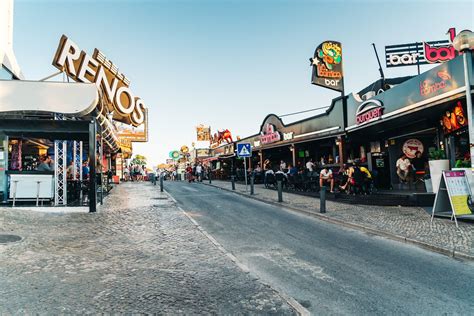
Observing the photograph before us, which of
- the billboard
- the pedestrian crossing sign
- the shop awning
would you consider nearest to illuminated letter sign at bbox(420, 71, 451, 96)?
the pedestrian crossing sign

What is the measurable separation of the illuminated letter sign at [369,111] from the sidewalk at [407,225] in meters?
4.44

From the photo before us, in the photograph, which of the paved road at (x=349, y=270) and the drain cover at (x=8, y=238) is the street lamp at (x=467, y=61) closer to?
the paved road at (x=349, y=270)

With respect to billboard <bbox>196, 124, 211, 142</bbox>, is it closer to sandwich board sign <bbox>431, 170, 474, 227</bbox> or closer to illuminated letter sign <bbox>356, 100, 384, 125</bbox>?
illuminated letter sign <bbox>356, 100, 384, 125</bbox>

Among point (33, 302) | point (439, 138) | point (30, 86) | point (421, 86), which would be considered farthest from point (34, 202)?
point (439, 138)

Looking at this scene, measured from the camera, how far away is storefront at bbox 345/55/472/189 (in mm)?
10227

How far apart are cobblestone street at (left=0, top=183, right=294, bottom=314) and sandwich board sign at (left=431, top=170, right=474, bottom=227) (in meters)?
6.30

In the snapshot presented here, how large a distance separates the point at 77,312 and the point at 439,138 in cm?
1444

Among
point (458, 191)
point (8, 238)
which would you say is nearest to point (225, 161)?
point (458, 191)

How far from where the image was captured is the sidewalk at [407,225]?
623 cm

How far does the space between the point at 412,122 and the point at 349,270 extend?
38.1 ft

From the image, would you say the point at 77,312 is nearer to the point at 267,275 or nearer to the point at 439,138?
the point at 267,275

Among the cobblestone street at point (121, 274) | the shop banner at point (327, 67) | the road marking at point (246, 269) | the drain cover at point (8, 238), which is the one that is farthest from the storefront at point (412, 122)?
the drain cover at point (8, 238)

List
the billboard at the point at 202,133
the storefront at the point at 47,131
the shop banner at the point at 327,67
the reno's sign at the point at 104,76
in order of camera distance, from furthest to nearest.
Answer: the billboard at the point at 202,133 < the shop banner at the point at 327,67 < the reno's sign at the point at 104,76 < the storefront at the point at 47,131

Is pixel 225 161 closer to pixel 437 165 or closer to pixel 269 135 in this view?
pixel 269 135
